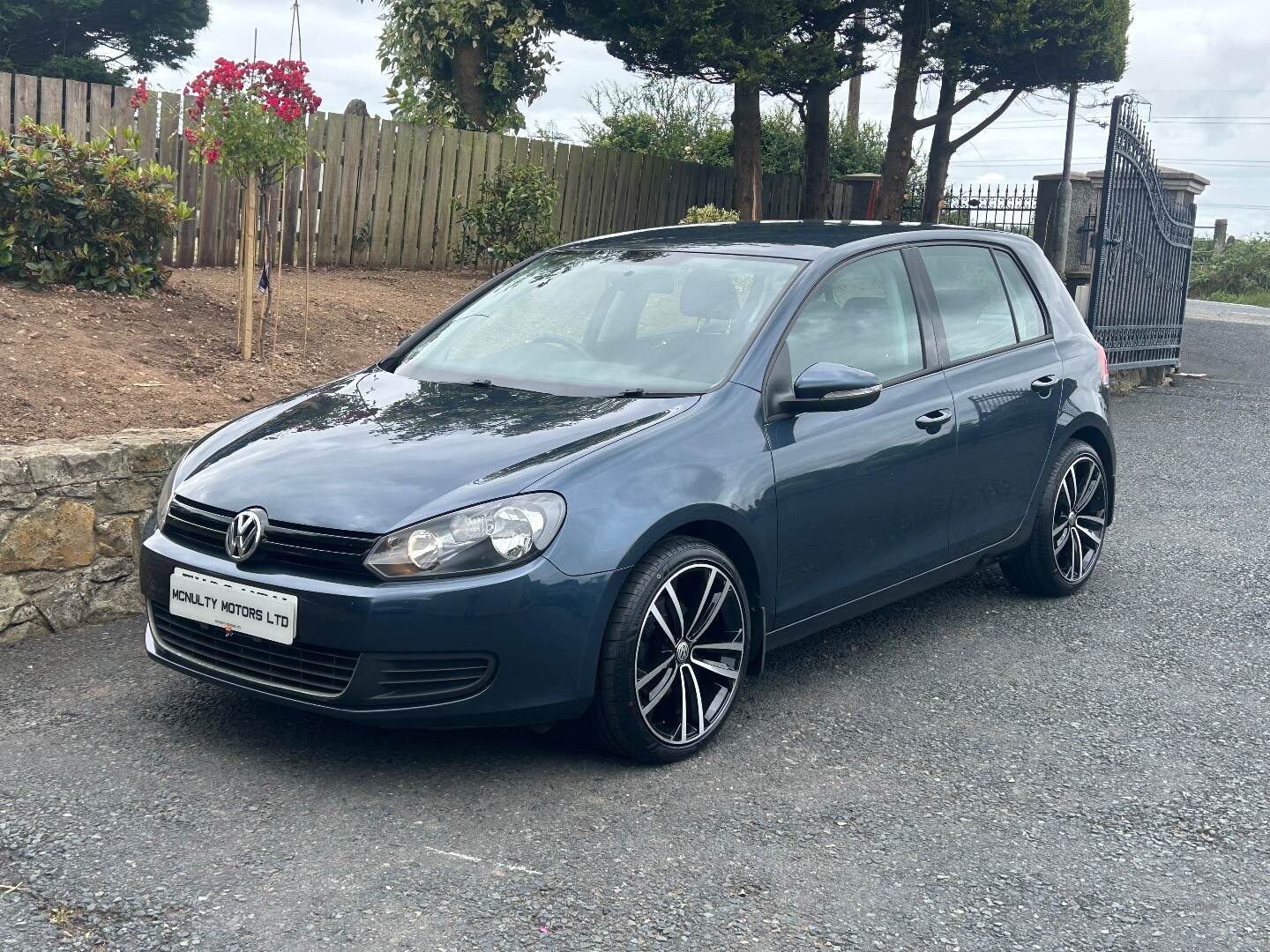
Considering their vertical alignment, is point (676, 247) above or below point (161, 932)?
above

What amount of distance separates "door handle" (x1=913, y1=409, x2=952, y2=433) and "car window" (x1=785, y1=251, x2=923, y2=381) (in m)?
0.18

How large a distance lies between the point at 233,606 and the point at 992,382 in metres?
3.13

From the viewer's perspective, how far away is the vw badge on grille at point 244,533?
13.0ft

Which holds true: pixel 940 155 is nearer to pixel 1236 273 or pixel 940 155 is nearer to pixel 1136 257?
pixel 1136 257

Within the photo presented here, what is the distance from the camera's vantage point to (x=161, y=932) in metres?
3.17

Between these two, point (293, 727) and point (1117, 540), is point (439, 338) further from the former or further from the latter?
point (1117, 540)

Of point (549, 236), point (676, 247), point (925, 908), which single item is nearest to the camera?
point (925, 908)

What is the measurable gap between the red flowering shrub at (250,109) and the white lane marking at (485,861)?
Result: 5.62 meters

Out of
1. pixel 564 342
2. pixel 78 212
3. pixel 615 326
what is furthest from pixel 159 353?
pixel 615 326

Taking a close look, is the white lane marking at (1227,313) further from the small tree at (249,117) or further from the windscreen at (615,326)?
the windscreen at (615,326)

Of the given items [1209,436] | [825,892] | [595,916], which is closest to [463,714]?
[595,916]

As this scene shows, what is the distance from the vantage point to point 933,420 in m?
5.19

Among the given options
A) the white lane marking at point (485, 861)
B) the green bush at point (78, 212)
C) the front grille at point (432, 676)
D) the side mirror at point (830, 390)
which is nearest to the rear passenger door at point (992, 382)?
the side mirror at point (830, 390)

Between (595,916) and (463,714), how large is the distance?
79 centimetres
